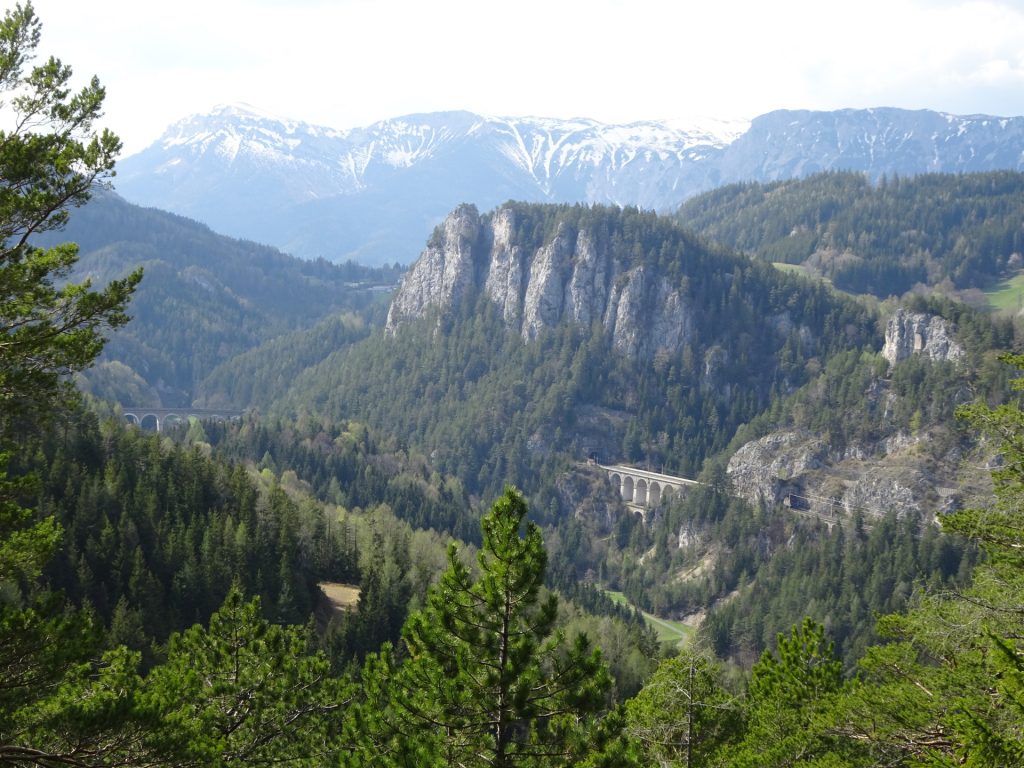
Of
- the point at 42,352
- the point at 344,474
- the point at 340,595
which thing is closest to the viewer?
the point at 42,352

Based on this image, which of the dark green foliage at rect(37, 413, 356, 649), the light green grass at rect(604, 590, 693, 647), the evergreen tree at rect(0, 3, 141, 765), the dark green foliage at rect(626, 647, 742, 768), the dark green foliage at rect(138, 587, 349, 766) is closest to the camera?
the evergreen tree at rect(0, 3, 141, 765)

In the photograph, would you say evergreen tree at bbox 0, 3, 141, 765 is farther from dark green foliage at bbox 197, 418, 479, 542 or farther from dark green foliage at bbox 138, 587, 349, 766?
dark green foliage at bbox 197, 418, 479, 542

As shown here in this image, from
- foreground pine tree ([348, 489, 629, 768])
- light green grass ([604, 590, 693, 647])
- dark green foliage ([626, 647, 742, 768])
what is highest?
foreground pine tree ([348, 489, 629, 768])

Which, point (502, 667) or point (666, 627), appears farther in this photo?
point (666, 627)

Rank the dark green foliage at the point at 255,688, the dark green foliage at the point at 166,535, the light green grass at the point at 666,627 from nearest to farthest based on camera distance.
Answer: the dark green foliage at the point at 255,688 → the dark green foliage at the point at 166,535 → the light green grass at the point at 666,627

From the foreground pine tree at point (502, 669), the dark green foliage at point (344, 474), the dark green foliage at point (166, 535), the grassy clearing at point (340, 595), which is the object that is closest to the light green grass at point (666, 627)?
the dark green foliage at point (344, 474)

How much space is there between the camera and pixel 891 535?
16550 cm

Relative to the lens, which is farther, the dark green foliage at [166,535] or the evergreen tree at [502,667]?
the dark green foliage at [166,535]

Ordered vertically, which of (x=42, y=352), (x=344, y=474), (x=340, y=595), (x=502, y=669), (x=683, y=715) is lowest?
(x=344, y=474)

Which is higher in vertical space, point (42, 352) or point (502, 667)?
point (42, 352)

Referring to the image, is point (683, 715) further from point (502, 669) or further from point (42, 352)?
point (42, 352)

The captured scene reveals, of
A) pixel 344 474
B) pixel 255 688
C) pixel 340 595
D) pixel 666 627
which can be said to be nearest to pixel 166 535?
pixel 340 595

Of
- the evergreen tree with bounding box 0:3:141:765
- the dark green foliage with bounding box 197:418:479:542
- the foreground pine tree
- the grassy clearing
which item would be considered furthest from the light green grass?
Answer: the evergreen tree with bounding box 0:3:141:765

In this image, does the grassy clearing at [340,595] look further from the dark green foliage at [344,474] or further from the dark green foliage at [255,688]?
the dark green foliage at [344,474]
